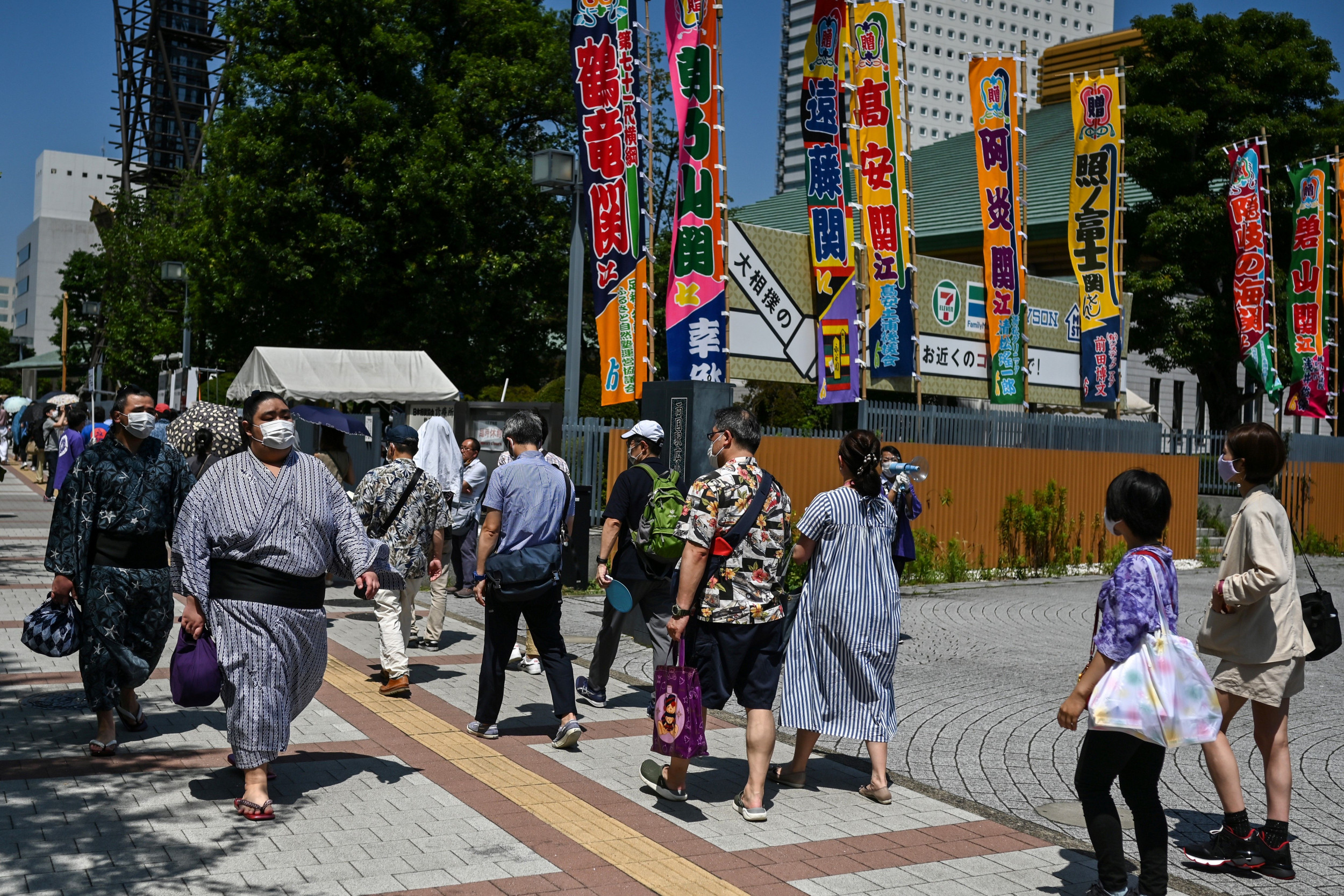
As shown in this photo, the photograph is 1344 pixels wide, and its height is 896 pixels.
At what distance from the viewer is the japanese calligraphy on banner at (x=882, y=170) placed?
14.7 meters

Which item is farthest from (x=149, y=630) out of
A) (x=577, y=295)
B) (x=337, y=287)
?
(x=337, y=287)

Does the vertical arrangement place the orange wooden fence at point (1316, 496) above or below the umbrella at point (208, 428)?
below

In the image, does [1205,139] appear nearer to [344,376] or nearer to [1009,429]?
[1009,429]

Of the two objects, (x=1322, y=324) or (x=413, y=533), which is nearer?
(x=413, y=533)

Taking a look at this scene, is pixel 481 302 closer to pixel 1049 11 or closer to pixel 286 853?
pixel 286 853

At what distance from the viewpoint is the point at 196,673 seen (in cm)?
510

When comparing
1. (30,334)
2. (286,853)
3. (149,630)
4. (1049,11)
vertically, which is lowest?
(286,853)

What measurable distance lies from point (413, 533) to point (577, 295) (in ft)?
21.3

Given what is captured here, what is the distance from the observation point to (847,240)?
1438cm

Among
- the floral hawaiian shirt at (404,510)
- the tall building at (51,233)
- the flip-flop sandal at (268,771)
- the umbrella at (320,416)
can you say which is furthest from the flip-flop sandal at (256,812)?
the tall building at (51,233)

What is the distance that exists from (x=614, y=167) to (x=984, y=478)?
6.58m

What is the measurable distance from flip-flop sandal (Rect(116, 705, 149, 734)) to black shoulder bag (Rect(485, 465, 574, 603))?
1.99 m

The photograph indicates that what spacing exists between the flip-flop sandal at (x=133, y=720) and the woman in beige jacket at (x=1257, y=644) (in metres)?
5.22

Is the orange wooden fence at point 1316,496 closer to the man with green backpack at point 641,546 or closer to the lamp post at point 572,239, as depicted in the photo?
the lamp post at point 572,239
